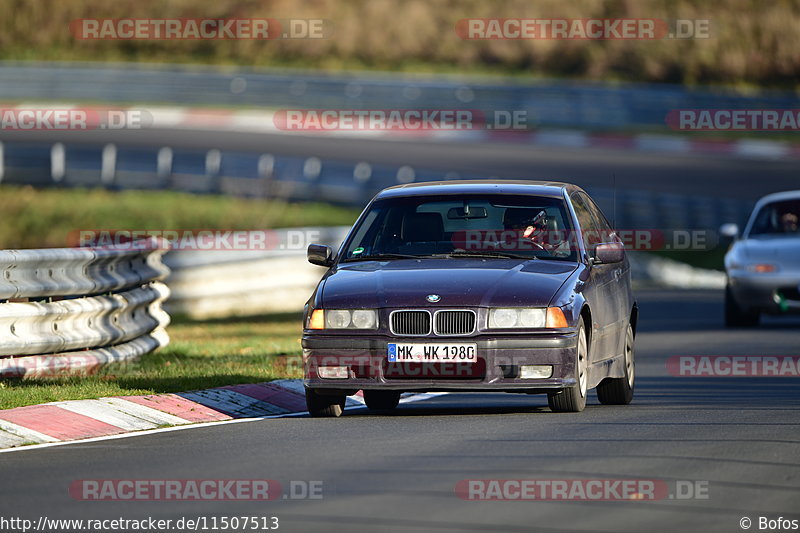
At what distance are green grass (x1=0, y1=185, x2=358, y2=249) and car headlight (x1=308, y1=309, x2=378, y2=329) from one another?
17.7 m

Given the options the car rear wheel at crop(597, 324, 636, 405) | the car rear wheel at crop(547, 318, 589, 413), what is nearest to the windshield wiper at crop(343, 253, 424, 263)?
the car rear wheel at crop(547, 318, 589, 413)

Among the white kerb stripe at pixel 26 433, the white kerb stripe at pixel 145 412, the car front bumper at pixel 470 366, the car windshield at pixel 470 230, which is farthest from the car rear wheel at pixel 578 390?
the white kerb stripe at pixel 26 433

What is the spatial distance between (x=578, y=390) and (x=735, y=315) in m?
10.1

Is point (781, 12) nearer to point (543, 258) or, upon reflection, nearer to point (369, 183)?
point (369, 183)

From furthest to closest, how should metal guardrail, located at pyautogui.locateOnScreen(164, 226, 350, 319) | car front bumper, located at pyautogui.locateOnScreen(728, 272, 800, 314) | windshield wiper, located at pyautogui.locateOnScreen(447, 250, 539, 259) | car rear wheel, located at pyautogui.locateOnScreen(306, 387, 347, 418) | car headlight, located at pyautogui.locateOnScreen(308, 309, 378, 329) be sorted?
metal guardrail, located at pyautogui.locateOnScreen(164, 226, 350, 319)
car front bumper, located at pyautogui.locateOnScreen(728, 272, 800, 314)
windshield wiper, located at pyautogui.locateOnScreen(447, 250, 539, 259)
car rear wheel, located at pyautogui.locateOnScreen(306, 387, 347, 418)
car headlight, located at pyautogui.locateOnScreen(308, 309, 378, 329)

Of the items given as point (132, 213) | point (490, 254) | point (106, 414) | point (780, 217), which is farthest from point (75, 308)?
point (132, 213)

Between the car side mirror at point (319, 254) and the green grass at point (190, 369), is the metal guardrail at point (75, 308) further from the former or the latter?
the car side mirror at point (319, 254)

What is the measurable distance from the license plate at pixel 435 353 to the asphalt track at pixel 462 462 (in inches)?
16.0

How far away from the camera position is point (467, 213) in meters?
11.9

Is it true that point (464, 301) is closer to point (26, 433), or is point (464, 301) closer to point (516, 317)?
point (516, 317)

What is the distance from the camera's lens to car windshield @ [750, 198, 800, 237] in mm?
20641

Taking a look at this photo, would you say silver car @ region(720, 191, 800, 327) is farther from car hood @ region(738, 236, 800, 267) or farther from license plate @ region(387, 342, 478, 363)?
license plate @ region(387, 342, 478, 363)

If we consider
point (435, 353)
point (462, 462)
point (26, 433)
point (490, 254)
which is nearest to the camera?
point (462, 462)

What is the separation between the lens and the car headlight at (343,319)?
432 inches
